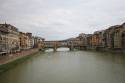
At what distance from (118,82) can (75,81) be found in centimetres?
310

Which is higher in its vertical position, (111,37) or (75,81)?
(111,37)

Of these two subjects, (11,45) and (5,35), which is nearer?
(5,35)

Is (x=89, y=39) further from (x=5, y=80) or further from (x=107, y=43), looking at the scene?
(x=5, y=80)

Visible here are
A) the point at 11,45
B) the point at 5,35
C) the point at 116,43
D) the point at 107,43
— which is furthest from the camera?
the point at 107,43

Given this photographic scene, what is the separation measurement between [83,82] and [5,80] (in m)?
6.32

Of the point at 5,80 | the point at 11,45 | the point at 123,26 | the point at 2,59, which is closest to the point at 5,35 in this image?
the point at 11,45

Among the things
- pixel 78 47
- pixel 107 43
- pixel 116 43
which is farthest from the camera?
pixel 78 47

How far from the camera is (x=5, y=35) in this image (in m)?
38.8

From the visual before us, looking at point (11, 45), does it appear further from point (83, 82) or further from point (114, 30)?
point (83, 82)

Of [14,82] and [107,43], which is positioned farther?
[107,43]

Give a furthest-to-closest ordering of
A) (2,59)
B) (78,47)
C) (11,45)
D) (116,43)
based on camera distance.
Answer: (78,47)
(116,43)
(11,45)
(2,59)

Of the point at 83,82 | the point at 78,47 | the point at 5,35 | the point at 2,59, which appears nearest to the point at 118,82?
the point at 83,82

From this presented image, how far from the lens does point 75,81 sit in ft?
48.0

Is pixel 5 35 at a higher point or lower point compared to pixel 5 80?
higher
